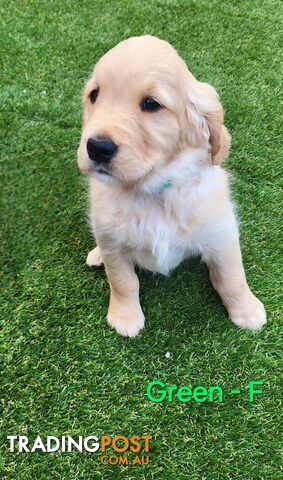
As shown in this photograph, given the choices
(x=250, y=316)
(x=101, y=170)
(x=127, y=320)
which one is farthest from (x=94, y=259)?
(x=101, y=170)

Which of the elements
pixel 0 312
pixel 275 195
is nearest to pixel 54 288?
pixel 0 312

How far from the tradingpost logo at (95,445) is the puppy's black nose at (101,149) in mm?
1114

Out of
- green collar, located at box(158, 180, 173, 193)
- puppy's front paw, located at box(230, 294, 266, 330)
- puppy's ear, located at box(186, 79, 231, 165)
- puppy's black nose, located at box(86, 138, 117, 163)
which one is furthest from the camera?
puppy's front paw, located at box(230, 294, 266, 330)

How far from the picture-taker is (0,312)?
237cm

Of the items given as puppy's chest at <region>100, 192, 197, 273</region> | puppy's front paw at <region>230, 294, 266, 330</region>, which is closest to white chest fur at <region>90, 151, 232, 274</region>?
puppy's chest at <region>100, 192, 197, 273</region>

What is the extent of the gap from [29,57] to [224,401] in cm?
260

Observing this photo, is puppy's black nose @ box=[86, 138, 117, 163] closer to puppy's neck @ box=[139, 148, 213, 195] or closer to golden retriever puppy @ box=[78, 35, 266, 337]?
golden retriever puppy @ box=[78, 35, 266, 337]

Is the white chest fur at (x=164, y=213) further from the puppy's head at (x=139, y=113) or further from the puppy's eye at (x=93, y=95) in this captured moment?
Result: the puppy's eye at (x=93, y=95)

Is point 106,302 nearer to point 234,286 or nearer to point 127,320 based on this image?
point 127,320

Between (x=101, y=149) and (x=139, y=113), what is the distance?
0.17m

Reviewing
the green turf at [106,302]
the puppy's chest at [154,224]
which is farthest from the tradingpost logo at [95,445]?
the puppy's chest at [154,224]

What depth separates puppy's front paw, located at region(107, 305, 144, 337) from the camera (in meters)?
2.27

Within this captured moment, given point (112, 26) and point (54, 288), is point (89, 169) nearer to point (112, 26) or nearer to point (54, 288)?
point (54, 288)

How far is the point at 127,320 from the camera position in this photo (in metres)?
2.27
